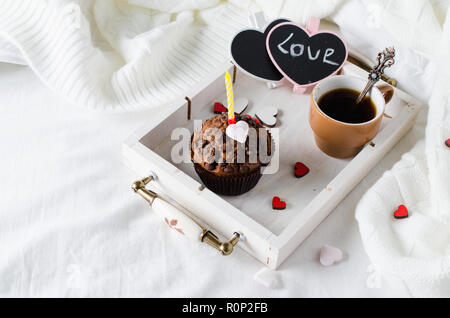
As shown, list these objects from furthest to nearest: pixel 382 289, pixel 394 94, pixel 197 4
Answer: pixel 197 4 < pixel 394 94 < pixel 382 289

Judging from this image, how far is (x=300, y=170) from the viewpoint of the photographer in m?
0.75

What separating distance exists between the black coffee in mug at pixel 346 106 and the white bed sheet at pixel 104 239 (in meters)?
0.11

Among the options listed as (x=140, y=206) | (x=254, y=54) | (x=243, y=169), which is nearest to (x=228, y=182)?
(x=243, y=169)

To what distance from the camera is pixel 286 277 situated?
69cm

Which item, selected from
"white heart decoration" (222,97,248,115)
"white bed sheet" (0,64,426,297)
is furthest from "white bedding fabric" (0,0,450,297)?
"white heart decoration" (222,97,248,115)

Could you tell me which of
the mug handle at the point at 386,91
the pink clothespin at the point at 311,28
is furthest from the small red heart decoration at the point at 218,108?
the mug handle at the point at 386,91

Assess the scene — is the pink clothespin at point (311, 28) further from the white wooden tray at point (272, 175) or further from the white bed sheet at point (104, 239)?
the white bed sheet at point (104, 239)

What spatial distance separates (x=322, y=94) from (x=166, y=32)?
1.05 feet

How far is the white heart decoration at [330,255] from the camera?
70 cm

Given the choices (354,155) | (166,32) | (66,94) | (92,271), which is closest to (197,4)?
(166,32)

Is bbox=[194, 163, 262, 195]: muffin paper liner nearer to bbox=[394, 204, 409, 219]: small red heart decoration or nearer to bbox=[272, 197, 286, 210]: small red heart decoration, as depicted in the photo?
bbox=[272, 197, 286, 210]: small red heart decoration

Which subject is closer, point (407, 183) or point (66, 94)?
point (407, 183)

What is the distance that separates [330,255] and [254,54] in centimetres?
35

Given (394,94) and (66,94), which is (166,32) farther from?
(394,94)
